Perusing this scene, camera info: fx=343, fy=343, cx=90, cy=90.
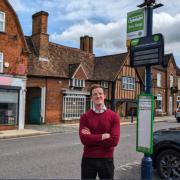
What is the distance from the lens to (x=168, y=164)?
7336mm

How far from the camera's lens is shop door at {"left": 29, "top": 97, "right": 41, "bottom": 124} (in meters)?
26.4

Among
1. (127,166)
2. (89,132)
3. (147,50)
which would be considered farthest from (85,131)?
(127,166)

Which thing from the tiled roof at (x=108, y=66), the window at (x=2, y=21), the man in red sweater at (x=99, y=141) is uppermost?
the window at (x=2, y=21)

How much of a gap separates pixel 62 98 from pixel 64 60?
4.17 meters

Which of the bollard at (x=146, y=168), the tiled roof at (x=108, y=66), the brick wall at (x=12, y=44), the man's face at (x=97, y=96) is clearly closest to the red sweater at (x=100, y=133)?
the man's face at (x=97, y=96)

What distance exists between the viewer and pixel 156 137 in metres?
7.85

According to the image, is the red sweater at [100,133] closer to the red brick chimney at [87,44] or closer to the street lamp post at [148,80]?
the street lamp post at [148,80]

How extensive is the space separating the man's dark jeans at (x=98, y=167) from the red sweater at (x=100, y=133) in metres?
0.06

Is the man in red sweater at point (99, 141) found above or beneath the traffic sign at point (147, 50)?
beneath

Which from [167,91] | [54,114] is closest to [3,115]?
[54,114]

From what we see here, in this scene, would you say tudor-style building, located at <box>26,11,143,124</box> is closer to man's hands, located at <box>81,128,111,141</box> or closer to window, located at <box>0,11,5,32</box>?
window, located at <box>0,11,5,32</box>

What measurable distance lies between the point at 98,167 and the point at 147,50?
2928 millimetres

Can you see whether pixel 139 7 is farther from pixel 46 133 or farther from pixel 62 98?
pixel 62 98

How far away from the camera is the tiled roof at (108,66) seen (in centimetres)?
3300
